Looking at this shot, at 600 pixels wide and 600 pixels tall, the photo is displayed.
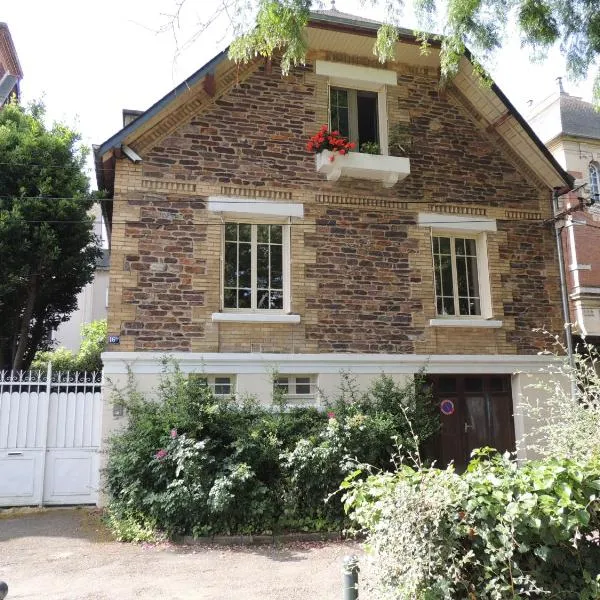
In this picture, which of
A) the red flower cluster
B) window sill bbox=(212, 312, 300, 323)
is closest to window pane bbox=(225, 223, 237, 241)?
window sill bbox=(212, 312, 300, 323)

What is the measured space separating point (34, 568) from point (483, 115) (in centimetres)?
1115

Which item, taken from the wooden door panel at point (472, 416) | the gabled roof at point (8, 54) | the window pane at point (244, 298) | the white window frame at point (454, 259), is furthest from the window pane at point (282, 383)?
the gabled roof at point (8, 54)

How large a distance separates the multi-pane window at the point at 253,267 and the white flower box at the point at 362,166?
1.38m

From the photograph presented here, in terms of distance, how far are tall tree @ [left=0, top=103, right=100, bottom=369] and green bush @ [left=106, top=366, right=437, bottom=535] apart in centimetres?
419

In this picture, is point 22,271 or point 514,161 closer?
point 22,271

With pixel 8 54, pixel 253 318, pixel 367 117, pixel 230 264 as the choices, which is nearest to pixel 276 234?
pixel 230 264

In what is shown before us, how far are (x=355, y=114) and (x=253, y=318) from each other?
4.83m

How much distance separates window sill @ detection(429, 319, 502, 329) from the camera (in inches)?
426

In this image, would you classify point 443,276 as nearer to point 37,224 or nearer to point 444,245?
point 444,245

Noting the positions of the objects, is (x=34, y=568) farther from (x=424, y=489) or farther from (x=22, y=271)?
(x=22, y=271)

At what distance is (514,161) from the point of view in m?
12.1

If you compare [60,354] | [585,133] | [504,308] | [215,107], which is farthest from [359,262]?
[585,133]

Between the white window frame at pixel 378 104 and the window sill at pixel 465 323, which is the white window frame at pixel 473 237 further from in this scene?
the white window frame at pixel 378 104

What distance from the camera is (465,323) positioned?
11.0 meters
